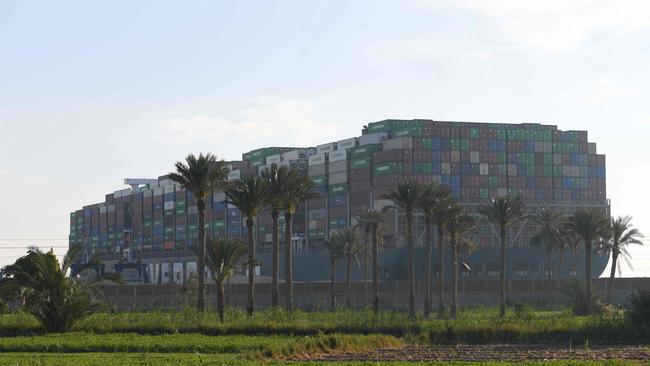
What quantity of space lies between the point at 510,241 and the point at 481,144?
53.4 feet

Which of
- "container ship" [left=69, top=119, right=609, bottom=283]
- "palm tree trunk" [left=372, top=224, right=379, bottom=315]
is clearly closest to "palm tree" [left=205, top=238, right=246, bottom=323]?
"palm tree trunk" [left=372, top=224, right=379, bottom=315]

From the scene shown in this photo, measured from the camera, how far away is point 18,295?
6825cm

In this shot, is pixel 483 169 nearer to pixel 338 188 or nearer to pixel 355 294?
pixel 338 188

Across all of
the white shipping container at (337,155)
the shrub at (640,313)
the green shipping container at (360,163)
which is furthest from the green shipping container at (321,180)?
the shrub at (640,313)

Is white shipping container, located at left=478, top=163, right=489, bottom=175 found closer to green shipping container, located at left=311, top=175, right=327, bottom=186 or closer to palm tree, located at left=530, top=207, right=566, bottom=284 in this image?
green shipping container, located at left=311, top=175, right=327, bottom=186

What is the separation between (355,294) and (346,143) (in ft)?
189

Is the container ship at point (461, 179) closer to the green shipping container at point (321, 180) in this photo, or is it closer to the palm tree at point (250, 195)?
the green shipping container at point (321, 180)

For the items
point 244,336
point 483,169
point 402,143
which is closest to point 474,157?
point 483,169

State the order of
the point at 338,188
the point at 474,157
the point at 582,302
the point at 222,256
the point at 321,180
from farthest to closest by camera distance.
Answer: the point at 321,180
the point at 338,188
the point at 474,157
the point at 582,302
the point at 222,256

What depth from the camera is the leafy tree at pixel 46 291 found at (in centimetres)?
6819

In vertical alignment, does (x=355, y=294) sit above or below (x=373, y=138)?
below

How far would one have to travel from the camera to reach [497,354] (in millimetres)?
52719

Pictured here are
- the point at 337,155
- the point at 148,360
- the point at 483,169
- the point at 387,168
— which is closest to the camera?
the point at 148,360

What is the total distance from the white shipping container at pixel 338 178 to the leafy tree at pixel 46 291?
406 ft
